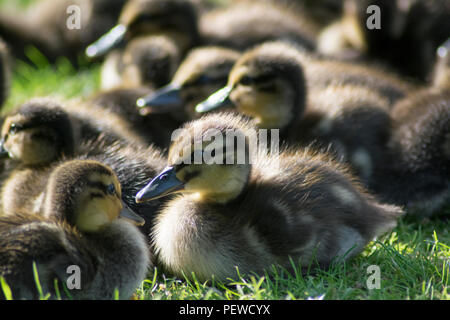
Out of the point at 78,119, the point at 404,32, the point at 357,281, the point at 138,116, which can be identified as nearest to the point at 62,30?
the point at 138,116

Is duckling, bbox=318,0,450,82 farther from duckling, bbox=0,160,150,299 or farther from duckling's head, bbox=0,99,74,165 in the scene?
duckling, bbox=0,160,150,299

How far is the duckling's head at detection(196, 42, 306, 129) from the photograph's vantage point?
123 inches

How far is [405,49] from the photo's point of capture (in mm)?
4227

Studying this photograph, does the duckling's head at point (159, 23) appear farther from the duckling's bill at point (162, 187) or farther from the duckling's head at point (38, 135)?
the duckling's bill at point (162, 187)

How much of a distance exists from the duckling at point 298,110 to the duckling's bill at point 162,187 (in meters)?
0.77

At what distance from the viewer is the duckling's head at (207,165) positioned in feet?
7.82

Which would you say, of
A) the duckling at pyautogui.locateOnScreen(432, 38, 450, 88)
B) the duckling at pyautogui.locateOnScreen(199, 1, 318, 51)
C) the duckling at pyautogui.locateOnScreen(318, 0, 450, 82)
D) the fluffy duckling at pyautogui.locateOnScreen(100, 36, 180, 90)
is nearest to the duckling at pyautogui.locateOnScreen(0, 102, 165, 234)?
the fluffy duckling at pyautogui.locateOnScreen(100, 36, 180, 90)

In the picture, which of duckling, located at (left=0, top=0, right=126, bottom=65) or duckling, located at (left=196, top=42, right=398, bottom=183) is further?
duckling, located at (left=0, top=0, right=126, bottom=65)

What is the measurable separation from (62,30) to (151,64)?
5.67 ft

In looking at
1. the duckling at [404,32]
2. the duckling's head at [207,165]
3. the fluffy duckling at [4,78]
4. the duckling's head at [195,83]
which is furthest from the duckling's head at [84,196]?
the duckling at [404,32]

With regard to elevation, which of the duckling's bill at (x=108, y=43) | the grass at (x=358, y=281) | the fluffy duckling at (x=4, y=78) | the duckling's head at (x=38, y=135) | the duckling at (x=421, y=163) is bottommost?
the grass at (x=358, y=281)

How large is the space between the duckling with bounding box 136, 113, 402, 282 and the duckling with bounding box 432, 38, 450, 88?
130 cm

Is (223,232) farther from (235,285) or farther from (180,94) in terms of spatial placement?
(180,94)

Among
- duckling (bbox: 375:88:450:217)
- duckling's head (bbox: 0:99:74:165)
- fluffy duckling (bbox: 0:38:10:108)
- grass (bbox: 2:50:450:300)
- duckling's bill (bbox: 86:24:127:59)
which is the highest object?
duckling's bill (bbox: 86:24:127:59)
